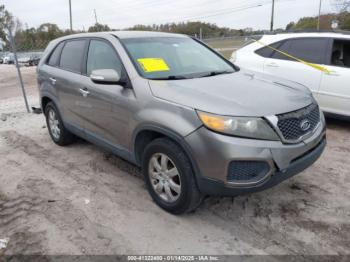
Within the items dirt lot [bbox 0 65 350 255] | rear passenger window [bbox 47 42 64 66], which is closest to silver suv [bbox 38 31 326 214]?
dirt lot [bbox 0 65 350 255]

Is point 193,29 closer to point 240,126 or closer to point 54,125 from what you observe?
point 54,125

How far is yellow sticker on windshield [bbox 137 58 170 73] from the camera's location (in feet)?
11.2

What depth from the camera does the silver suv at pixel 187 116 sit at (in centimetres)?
264

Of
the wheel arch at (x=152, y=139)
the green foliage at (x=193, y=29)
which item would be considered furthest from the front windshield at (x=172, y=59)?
the green foliage at (x=193, y=29)

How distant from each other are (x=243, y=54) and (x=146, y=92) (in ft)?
13.4

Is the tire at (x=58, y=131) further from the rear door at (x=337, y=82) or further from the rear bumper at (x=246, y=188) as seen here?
the rear door at (x=337, y=82)

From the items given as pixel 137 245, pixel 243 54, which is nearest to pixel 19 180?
pixel 137 245

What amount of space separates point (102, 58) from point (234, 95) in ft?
5.83

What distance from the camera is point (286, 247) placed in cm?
272

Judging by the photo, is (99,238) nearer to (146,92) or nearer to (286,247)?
(146,92)

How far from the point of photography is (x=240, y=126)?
2.63 m

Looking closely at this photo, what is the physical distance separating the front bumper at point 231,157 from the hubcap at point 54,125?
3.13 m

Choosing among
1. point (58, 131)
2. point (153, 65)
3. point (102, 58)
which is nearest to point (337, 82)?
point (153, 65)

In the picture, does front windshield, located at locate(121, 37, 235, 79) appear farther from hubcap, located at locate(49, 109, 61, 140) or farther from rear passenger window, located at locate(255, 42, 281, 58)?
rear passenger window, located at locate(255, 42, 281, 58)
